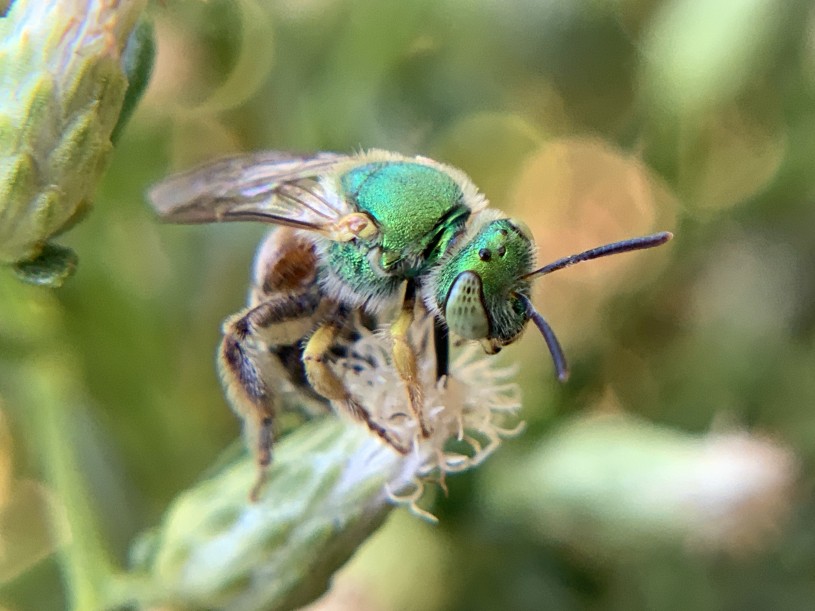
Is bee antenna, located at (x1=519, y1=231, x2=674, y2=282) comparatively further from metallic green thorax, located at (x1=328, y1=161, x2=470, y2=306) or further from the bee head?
metallic green thorax, located at (x1=328, y1=161, x2=470, y2=306)

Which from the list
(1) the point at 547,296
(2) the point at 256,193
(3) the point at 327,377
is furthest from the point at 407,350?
(1) the point at 547,296

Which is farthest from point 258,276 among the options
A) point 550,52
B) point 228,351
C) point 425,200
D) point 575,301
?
point 550,52

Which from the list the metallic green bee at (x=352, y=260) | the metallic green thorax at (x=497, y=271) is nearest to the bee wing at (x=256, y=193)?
the metallic green bee at (x=352, y=260)

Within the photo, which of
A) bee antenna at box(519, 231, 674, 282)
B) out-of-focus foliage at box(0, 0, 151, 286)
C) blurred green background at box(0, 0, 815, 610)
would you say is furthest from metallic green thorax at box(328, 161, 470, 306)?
blurred green background at box(0, 0, 815, 610)

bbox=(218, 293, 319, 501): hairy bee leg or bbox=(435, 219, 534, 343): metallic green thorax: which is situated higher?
bbox=(435, 219, 534, 343): metallic green thorax

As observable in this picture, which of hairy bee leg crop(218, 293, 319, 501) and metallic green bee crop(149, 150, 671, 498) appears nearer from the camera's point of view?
metallic green bee crop(149, 150, 671, 498)

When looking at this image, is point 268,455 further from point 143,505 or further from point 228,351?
point 143,505

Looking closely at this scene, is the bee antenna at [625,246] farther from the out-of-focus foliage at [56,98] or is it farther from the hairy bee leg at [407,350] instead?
the out-of-focus foliage at [56,98]
